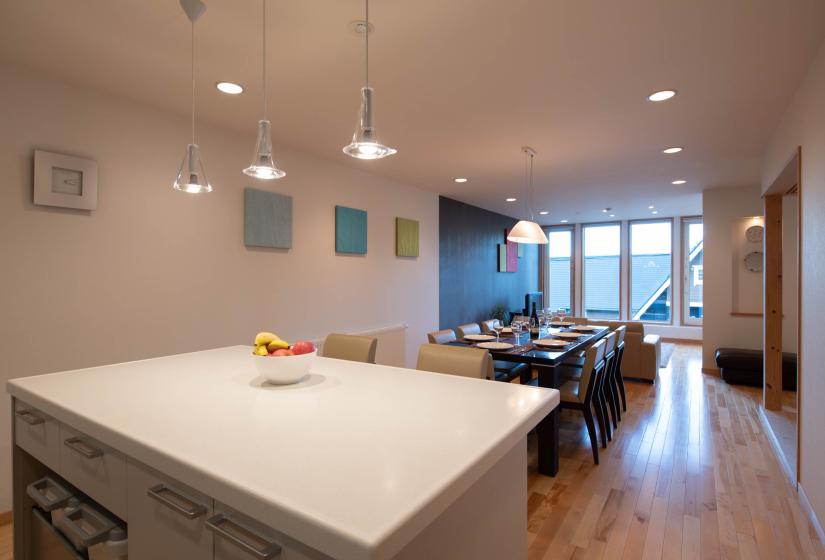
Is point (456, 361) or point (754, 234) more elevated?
point (754, 234)

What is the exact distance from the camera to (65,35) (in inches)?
83.2

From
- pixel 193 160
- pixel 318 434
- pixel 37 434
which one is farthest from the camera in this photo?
pixel 193 160

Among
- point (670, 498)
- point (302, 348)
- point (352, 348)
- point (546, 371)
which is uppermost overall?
point (302, 348)

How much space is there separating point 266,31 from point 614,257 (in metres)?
9.08

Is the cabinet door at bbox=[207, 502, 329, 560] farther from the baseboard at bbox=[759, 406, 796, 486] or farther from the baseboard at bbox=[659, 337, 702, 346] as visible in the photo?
the baseboard at bbox=[659, 337, 702, 346]

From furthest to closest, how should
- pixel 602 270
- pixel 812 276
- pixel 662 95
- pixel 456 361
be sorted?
pixel 602 270 < pixel 662 95 < pixel 812 276 < pixel 456 361

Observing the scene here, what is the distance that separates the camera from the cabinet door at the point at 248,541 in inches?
29.5

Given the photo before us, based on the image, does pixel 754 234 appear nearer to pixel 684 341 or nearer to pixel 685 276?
pixel 685 276

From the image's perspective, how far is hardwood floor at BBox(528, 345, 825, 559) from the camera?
2104 millimetres

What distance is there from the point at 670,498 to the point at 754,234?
4649 mm

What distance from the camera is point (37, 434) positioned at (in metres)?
1.52

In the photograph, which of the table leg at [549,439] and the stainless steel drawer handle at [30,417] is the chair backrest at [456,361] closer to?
the table leg at [549,439]

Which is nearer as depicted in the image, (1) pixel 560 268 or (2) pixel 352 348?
(2) pixel 352 348

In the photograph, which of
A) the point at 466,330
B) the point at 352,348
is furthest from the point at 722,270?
the point at 352,348
